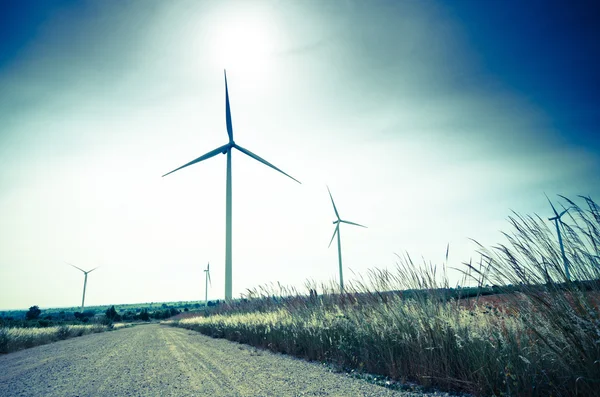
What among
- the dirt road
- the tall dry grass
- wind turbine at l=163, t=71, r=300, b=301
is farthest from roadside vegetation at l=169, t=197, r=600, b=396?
the tall dry grass

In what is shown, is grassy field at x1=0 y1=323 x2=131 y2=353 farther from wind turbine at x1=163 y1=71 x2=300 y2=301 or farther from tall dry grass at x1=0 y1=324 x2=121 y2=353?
wind turbine at x1=163 y1=71 x2=300 y2=301

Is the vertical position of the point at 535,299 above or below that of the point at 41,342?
above

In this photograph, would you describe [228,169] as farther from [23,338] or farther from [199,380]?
[199,380]

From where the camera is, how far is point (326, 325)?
38.7ft

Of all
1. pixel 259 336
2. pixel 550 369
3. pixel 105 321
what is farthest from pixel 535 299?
pixel 105 321

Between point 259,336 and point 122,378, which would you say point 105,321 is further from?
point 122,378

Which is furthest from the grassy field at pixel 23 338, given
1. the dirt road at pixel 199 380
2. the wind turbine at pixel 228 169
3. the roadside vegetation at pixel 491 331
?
the roadside vegetation at pixel 491 331

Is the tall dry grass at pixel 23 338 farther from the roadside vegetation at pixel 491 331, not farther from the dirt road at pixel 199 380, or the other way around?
the roadside vegetation at pixel 491 331

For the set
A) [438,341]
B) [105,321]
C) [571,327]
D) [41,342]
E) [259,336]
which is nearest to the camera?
[571,327]

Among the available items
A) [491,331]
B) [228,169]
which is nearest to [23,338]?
[228,169]

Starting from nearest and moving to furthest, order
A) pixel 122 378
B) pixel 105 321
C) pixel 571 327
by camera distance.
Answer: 1. pixel 571 327
2. pixel 122 378
3. pixel 105 321

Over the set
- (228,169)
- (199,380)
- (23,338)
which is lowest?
(23,338)

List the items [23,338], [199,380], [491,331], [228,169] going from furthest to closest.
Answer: [228,169], [23,338], [199,380], [491,331]

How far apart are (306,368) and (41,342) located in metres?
A: 38.5
